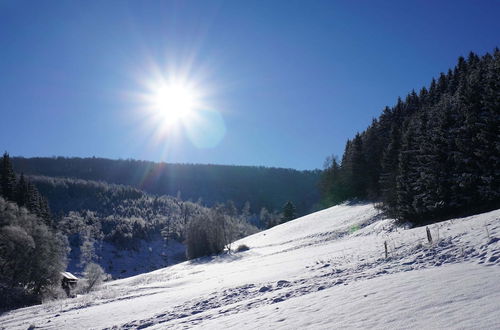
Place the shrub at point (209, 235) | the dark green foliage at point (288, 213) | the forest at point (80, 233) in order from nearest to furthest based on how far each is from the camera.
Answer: the forest at point (80, 233) → the shrub at point (209, 235) → the dark green foliage at point (288, 213)

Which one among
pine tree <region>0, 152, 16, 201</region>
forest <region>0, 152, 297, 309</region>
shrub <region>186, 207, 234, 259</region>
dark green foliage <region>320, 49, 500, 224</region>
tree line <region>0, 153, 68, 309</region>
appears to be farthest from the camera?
shrub <region>186, 207, 234, 259</region>

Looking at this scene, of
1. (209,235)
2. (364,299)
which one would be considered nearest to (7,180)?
(209,235)

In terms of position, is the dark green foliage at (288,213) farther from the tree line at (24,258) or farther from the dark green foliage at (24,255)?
the dark green foliage at (24,255)

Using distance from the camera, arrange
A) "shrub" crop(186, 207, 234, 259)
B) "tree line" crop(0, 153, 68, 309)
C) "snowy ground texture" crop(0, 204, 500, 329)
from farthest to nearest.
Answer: "shrub" crop(186, 207, 234, 259)
"tree line" crop(0, 153, 68, 309)
"snowy ground texture" crop(0, 204, 500, 329)

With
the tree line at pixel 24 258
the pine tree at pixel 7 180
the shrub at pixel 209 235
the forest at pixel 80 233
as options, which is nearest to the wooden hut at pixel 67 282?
the tree line at pixel 24 258

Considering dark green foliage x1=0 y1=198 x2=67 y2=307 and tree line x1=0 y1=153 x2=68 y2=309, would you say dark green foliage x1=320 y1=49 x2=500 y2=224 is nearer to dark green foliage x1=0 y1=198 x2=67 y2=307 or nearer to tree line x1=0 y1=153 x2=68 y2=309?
tree line x1=0 y1=153 x2=68 y2=309

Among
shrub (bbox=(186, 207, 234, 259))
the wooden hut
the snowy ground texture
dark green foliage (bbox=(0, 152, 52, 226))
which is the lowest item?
the snowy ground texture

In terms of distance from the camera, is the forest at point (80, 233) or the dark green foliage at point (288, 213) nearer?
the forest at point (80, 233)

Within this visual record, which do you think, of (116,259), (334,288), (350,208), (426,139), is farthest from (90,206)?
(334,288)

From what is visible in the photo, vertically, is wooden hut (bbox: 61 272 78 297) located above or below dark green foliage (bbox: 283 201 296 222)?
below

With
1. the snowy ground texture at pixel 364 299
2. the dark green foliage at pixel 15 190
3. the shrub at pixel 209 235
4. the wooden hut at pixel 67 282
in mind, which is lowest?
the snowy ground texture at pixel 364 299

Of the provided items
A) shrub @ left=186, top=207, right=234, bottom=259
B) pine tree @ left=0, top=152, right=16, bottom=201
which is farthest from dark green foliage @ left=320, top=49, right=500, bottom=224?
pine tree @ left=0, top=152, right=16, bottom=201

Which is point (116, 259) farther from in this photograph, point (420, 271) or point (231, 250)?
point (420, 271)

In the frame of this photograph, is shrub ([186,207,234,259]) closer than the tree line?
No
